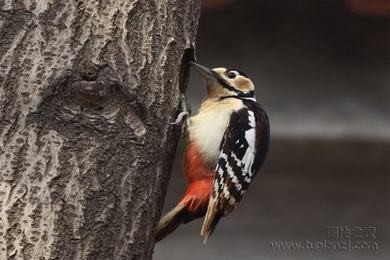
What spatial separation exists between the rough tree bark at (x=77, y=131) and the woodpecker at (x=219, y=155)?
563mm

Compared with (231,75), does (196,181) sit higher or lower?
lower

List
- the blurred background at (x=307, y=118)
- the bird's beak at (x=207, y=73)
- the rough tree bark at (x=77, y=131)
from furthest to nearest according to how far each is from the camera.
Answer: the blurred background at (x=307, y=118) < the bird's beak at (x=207, y=73) < the rough tree bark at (x=77, y=131)

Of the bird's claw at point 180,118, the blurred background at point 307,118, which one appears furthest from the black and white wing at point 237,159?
the blurred background at point 307,118

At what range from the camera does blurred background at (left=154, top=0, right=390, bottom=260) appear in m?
3.64

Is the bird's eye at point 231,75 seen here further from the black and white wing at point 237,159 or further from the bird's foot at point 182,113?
the bird's foot at point 182,113

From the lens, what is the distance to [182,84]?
103 inches

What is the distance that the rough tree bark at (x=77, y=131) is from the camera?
2.15 meters

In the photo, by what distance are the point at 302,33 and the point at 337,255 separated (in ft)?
3.29

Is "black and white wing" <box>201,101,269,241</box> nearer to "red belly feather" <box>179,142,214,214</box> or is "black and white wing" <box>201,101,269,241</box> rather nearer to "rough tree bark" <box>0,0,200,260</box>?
"red belly feather" <box>179,142,214,214</box>

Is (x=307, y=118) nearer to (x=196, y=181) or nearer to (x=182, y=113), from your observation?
(x=196, y=181)

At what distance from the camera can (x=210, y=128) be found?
300 centimetres

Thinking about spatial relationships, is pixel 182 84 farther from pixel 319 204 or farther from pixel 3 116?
pixel 319 204

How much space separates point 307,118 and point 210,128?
81 cm

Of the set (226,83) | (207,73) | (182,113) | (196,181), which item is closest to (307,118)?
(226,83)
